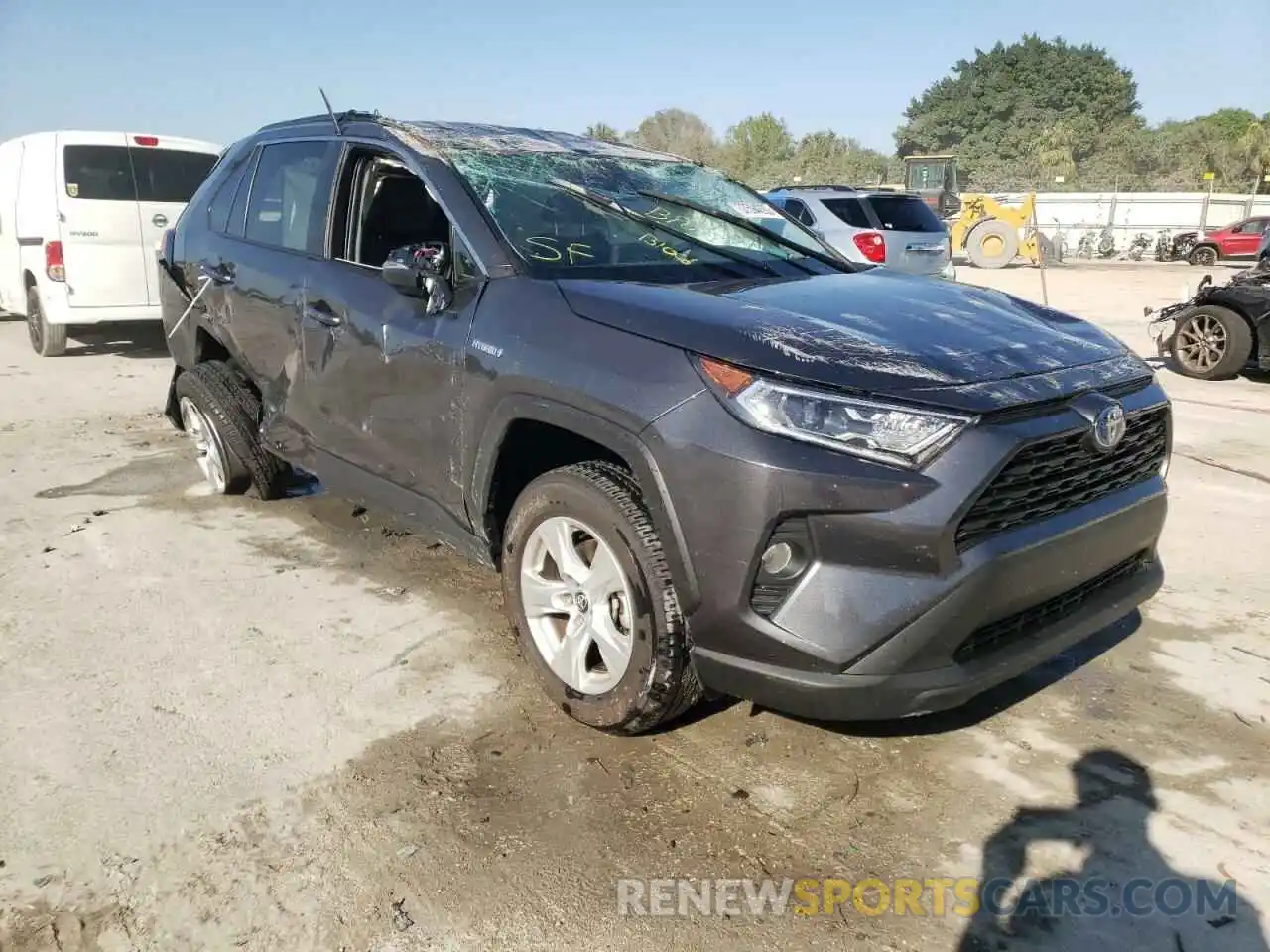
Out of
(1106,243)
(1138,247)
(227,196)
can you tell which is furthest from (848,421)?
(1138,247)

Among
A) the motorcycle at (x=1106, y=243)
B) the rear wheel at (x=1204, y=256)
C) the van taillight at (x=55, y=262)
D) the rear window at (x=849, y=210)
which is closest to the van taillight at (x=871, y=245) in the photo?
the rear window at (x=849, y=210)

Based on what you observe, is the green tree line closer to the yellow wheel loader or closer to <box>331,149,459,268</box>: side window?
the yellow wheel loader

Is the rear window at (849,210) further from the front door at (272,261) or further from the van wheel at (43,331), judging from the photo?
the front door at (272,261)

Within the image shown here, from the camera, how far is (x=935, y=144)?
81562mm

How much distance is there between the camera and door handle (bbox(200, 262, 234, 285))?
457 centimetres

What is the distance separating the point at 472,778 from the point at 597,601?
61cm

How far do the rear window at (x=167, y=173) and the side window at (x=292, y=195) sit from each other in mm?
5458

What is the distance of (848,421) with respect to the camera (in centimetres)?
233

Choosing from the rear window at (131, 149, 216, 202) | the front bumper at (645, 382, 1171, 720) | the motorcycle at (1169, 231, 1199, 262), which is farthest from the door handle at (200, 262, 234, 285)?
the motorcycle at (1169, 231, 1199, 262)

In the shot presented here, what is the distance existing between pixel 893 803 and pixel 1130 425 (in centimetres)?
129

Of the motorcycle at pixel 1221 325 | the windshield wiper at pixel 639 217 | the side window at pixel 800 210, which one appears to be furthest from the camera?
the side window at pixel 800 210

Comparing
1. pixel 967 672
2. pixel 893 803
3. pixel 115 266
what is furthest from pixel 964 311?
pixel 115 266

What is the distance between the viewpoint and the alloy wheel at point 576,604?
9.00ft

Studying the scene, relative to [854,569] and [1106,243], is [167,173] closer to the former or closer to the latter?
[854,569]
